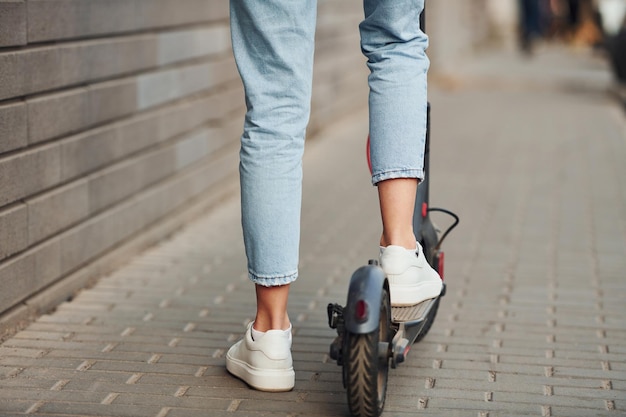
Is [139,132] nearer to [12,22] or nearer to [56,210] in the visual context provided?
[56,210]

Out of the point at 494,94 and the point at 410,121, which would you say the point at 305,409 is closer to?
the point at 410,121

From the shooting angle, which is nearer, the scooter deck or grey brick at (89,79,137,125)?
the scooter deck

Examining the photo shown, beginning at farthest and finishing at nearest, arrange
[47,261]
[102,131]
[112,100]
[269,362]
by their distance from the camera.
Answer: [112,100] → [102,131] → [47,261] → [269,362]

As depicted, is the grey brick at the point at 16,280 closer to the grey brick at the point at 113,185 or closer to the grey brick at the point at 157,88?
the grey brick at the point at 113,185

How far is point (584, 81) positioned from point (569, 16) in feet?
37.5

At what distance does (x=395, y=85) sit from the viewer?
292 cm

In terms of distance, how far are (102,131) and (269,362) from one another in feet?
5.97

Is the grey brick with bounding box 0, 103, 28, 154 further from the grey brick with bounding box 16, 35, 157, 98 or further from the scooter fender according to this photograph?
the scooter fender

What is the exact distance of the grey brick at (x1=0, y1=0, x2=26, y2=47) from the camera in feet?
11.6

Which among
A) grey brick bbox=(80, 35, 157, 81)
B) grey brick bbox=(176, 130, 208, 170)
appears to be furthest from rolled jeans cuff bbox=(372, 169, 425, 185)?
grey brick bbox=(176, 130, 208, 170)

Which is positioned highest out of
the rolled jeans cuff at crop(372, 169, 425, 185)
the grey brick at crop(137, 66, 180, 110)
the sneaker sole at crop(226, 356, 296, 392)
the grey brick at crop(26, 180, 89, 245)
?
the rolled jeans cuff at crop(372, 169, 425, 185)

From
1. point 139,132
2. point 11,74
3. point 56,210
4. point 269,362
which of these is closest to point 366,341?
point 269,362

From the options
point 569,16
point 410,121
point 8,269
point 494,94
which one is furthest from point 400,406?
point 569,16

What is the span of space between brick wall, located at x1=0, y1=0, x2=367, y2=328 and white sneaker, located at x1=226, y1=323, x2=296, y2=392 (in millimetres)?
970
